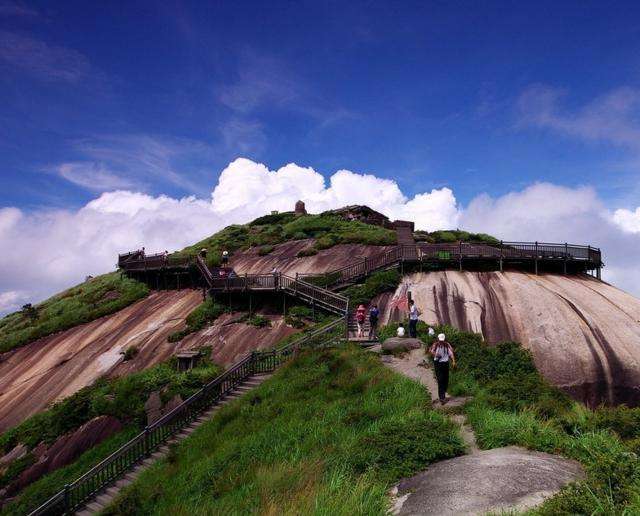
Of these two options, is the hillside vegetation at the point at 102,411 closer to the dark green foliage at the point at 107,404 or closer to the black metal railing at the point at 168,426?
the dark green foliage at the point at 107,404

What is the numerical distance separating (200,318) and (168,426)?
489 inches

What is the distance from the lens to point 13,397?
27.0m

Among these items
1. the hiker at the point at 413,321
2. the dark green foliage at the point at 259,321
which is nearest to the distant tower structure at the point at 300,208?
the dark green foliage at the point at 259,321

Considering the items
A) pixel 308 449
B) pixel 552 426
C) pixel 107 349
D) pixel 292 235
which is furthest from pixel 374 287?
pixel 292 235

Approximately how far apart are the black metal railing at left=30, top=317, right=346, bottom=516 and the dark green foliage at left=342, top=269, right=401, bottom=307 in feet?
13.3

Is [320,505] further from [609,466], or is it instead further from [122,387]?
[122,387]

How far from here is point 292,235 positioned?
146 ft

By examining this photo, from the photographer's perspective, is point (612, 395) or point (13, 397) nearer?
point (612, 395)

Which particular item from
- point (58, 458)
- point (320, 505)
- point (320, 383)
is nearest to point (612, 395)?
point (320, 383)

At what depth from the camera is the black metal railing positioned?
14.3 metres

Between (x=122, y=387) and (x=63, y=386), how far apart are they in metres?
6.52

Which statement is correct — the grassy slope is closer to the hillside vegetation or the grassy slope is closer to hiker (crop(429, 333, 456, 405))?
hiker (crop(429, 333, 456, 405))

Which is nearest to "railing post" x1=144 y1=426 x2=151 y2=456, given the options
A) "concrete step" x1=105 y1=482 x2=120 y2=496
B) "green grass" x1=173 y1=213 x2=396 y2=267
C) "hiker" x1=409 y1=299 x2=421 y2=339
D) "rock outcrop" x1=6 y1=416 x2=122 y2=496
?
"concrete step" x1=105 y1=482 x2=120 y2=496

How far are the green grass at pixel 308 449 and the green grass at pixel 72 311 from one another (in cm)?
2479
